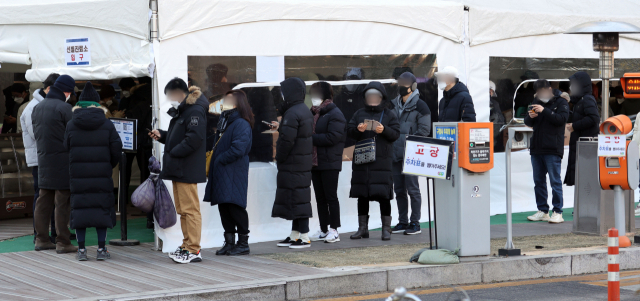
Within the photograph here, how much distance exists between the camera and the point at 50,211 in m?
8.59

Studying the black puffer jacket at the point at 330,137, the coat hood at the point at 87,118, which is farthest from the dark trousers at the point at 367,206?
the coat hood at the point at 87,118

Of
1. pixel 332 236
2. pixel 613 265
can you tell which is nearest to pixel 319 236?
pixel 332 236

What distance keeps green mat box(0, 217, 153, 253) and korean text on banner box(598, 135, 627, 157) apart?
523 centimetres

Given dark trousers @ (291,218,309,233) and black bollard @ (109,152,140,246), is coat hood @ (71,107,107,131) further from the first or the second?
dark trousers @ (291,218,309,233)

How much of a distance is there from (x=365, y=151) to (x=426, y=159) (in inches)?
55.9

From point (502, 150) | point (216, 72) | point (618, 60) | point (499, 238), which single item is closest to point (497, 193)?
point (502, 150)

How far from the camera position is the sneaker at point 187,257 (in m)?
7.59

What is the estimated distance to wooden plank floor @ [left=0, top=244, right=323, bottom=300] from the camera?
640cm

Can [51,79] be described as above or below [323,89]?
above

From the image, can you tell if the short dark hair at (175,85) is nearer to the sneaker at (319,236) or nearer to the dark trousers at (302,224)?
the dark trousers at (302,224)

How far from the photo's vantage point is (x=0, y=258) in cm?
800

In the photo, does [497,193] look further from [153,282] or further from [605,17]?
[153,282]

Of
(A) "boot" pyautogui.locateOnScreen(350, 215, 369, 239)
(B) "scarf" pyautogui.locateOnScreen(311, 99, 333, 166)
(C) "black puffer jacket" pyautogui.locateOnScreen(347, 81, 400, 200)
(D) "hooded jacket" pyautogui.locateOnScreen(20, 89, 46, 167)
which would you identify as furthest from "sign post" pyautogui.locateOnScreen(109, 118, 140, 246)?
(A) "boot" pyautogui.locateOnScreen(350, 215, 369, 239)

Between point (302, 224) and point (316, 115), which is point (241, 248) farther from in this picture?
point (316, 115)
